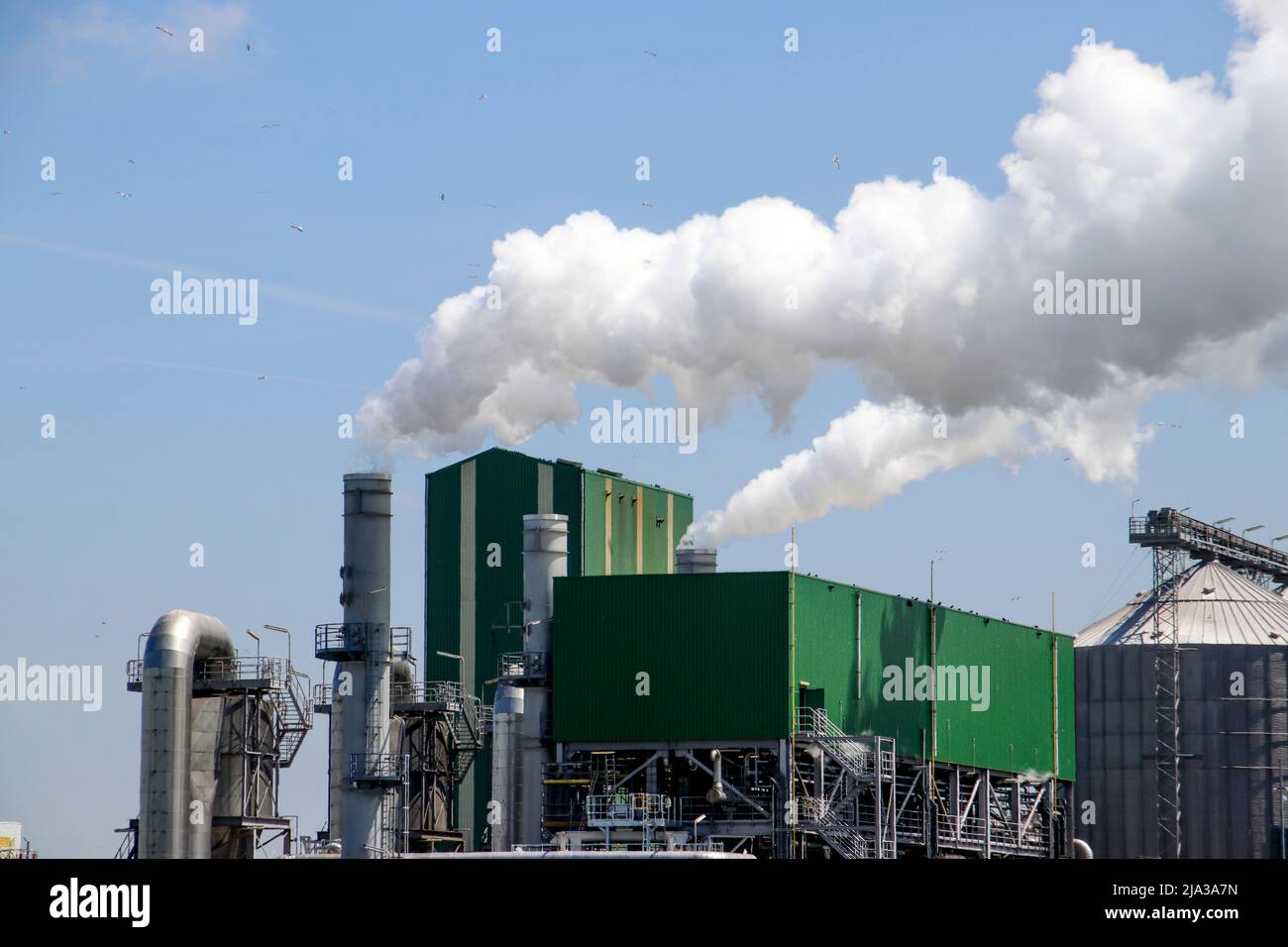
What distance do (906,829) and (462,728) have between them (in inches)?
782

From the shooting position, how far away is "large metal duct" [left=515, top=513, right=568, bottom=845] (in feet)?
232

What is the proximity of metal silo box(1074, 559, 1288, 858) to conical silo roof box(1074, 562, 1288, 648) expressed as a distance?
0.10m

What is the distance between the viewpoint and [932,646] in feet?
259

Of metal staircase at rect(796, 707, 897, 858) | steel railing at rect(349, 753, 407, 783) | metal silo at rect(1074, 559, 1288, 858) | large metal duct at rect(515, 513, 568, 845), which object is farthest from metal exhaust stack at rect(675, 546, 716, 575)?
metal silo at rect(1074, 559, 1288, 858)

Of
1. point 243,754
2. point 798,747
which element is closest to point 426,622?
point 243,754

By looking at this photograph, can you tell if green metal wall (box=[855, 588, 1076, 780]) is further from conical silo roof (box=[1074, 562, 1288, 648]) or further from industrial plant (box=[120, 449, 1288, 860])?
conical silo roof (box=[1074, 562, 1288, 648])

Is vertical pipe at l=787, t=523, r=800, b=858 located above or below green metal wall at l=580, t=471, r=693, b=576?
below

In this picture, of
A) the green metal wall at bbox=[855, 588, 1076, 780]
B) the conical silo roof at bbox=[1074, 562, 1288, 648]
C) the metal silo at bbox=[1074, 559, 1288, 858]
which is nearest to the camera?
the green metal wall at bbox=[855, 588, 1076, 780]

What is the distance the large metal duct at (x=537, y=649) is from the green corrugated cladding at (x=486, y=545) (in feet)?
50.1

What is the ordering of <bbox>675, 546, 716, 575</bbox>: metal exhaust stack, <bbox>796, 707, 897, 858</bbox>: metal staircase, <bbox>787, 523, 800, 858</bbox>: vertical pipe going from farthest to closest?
<bbox>675, 546, 716, 575</bbox>: metal exhaust stack < <bbox>796, 707, 897, 858</bbox>: metal staircase < <bbox>787, 523, 800, 858</bbox>: vertical pipe

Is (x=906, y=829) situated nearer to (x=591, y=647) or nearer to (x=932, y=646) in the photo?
(x=932, y=646)

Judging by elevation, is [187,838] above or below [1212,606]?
below

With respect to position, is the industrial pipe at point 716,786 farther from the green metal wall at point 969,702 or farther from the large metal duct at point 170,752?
the large metal duct at point 170,752

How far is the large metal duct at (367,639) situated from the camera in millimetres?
69750
